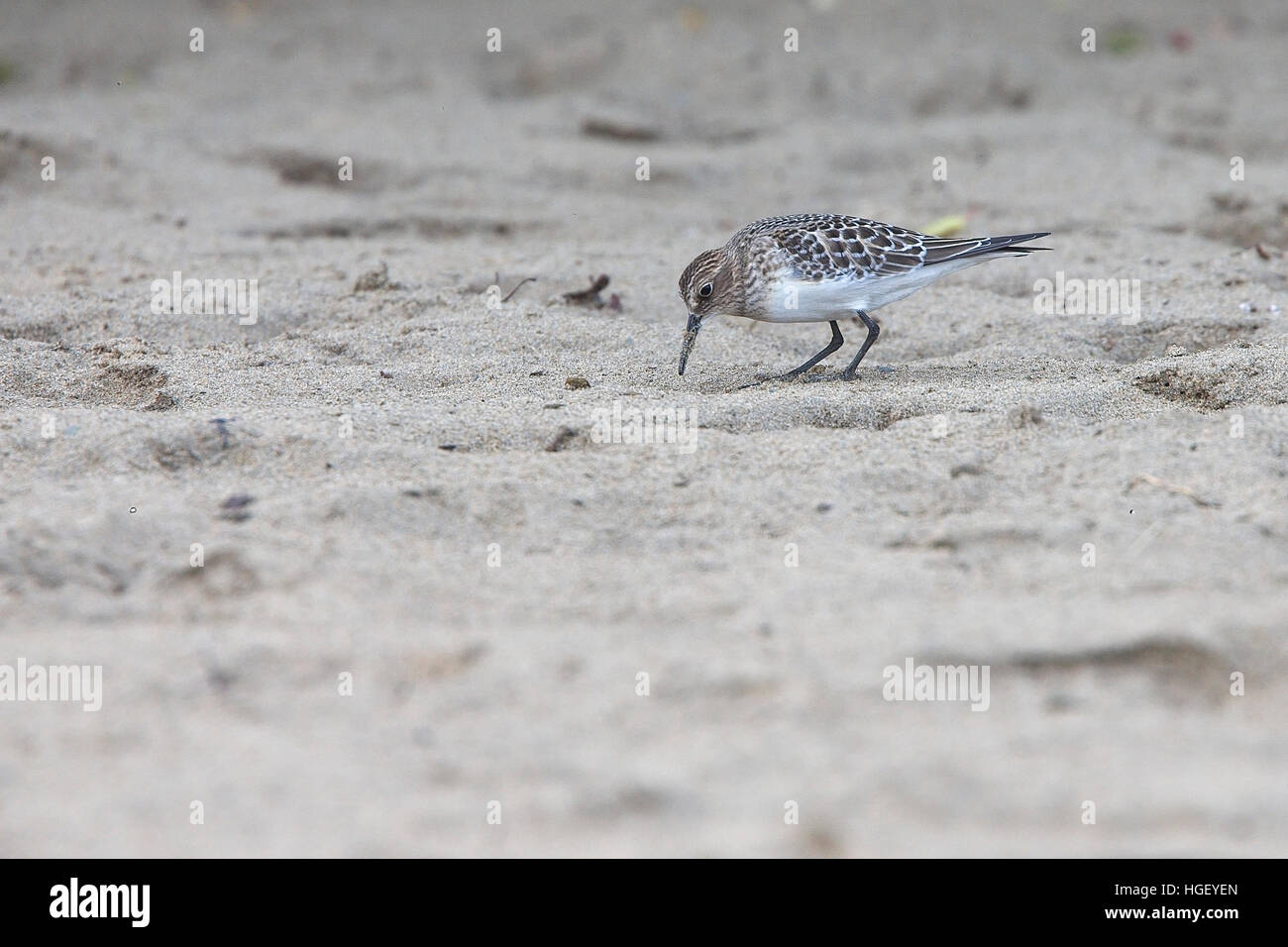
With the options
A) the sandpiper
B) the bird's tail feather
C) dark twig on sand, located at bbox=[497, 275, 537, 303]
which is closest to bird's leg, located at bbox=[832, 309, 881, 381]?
the sandpiper

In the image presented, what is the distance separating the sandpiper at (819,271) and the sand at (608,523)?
0.27 metres

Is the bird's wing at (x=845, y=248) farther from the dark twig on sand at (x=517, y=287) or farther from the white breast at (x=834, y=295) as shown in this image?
the dark twig on sand at (x=517, y=287)

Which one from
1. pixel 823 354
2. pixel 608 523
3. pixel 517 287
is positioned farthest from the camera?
pixel 517 287

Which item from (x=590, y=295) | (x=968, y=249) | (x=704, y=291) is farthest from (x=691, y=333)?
(x=968, y=249)

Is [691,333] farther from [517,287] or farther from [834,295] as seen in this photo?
[517,287]

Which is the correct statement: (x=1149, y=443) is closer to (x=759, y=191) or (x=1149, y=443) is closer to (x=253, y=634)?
(x=253, y=634)

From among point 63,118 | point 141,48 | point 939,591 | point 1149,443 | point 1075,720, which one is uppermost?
point 141,48

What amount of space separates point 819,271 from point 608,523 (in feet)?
6.71

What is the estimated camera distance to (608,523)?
385 cm

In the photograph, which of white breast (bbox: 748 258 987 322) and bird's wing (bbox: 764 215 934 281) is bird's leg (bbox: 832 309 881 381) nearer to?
white breast (bbox: 748 258 987 322)

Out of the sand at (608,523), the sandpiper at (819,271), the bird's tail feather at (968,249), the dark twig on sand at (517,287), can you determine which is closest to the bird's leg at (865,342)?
the sandpiper at (819,271)
